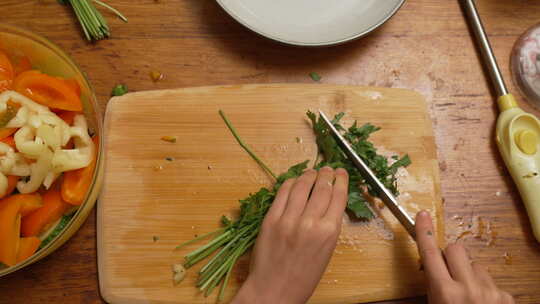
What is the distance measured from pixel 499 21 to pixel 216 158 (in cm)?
108

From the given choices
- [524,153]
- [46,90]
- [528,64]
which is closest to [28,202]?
[46,90]

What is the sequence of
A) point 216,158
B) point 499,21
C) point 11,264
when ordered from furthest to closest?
point 499,21 → point 216,158 → point 11,264

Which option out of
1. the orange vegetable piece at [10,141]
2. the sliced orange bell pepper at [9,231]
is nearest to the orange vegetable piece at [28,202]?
the sliced orange bell pepper at [9,231]

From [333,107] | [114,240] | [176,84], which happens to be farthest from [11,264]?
[333,107]

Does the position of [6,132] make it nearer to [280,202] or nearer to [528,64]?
[280,202]

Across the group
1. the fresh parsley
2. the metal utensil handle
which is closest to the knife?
the fresh parsley

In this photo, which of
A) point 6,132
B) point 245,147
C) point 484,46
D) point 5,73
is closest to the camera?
point 6,132

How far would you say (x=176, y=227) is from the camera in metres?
1.19

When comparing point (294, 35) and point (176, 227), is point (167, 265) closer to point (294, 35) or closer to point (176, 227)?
point (176, 227)

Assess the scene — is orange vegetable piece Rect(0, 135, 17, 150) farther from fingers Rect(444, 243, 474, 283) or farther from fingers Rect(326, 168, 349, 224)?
fingers Rect(444, 243, 474, 283)

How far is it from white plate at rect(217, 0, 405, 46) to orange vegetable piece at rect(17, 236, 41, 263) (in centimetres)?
85

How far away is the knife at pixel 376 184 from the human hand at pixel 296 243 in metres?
0.08

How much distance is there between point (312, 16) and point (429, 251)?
0.82 metres

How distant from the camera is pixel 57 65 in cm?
115
